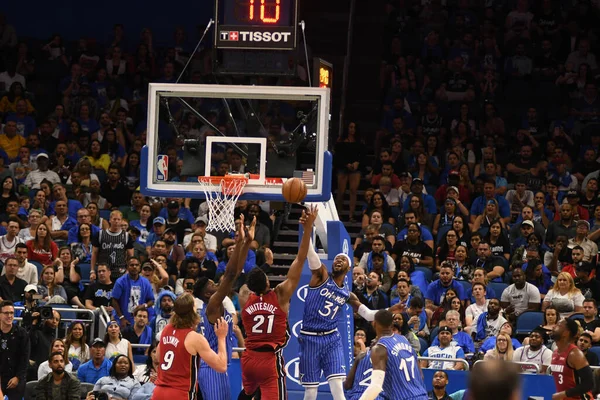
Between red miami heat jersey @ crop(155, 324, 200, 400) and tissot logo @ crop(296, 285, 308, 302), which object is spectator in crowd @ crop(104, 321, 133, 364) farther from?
red miami heat jersey @ crop(155, 324, 200, 400)

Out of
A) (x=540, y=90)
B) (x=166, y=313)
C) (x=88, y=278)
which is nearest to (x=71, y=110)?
(x=88, y=278)

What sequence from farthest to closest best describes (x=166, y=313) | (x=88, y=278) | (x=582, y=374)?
(x=88, y=278)
(x=166, y=313)
(x=582, y=374)

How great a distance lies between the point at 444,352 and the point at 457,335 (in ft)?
1.45

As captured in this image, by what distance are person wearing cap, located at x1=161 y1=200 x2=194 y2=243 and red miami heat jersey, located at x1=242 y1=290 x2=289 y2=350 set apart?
7317 mm

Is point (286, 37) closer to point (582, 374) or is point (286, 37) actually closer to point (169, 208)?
point (582, 374)

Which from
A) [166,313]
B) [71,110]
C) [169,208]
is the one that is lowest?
[166,313]

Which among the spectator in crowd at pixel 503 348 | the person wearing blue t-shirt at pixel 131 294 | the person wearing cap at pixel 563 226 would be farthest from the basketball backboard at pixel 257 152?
the person wearing cap at pixel 563 226

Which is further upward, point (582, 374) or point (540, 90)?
point (540, 90)

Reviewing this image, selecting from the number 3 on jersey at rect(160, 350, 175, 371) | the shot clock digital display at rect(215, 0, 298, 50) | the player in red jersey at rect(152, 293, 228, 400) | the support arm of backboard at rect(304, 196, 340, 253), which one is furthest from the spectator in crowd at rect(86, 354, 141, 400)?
the number 3 on jersey at rect(160, 350, 175, 371)

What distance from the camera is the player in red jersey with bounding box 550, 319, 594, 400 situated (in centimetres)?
1075

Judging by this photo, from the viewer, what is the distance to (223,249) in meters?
17.4

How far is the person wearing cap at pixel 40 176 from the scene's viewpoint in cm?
1900

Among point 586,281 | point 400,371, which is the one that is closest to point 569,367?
point 400,371

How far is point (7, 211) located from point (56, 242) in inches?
38.7
